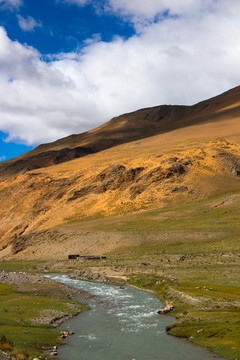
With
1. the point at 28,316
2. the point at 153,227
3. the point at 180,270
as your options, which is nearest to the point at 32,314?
the point at 28,316

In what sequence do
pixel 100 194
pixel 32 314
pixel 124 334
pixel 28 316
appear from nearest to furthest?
pixel 124 334 → pixel 28 316 → pixel 32 314 → pixel 100 194

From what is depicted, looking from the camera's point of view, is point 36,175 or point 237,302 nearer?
point 237,302

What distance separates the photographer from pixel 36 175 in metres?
169

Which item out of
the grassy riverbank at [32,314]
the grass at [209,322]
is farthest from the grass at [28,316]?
the grass at [209,322]

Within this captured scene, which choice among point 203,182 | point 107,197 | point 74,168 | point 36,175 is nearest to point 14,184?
point 36,175

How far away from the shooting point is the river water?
24547 mm

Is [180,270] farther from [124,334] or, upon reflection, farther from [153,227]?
[153,227]

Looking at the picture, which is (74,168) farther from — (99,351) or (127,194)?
(99,351)

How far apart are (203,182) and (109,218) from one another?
3535 centimetres

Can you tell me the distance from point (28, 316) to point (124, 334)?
10.3 metres

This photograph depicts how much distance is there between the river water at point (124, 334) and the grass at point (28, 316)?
1.73m

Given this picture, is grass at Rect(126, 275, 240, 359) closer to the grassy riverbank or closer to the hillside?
the hillside

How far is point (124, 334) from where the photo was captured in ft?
96.1

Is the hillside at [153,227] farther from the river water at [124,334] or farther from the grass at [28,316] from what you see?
the river water at [124,334]
